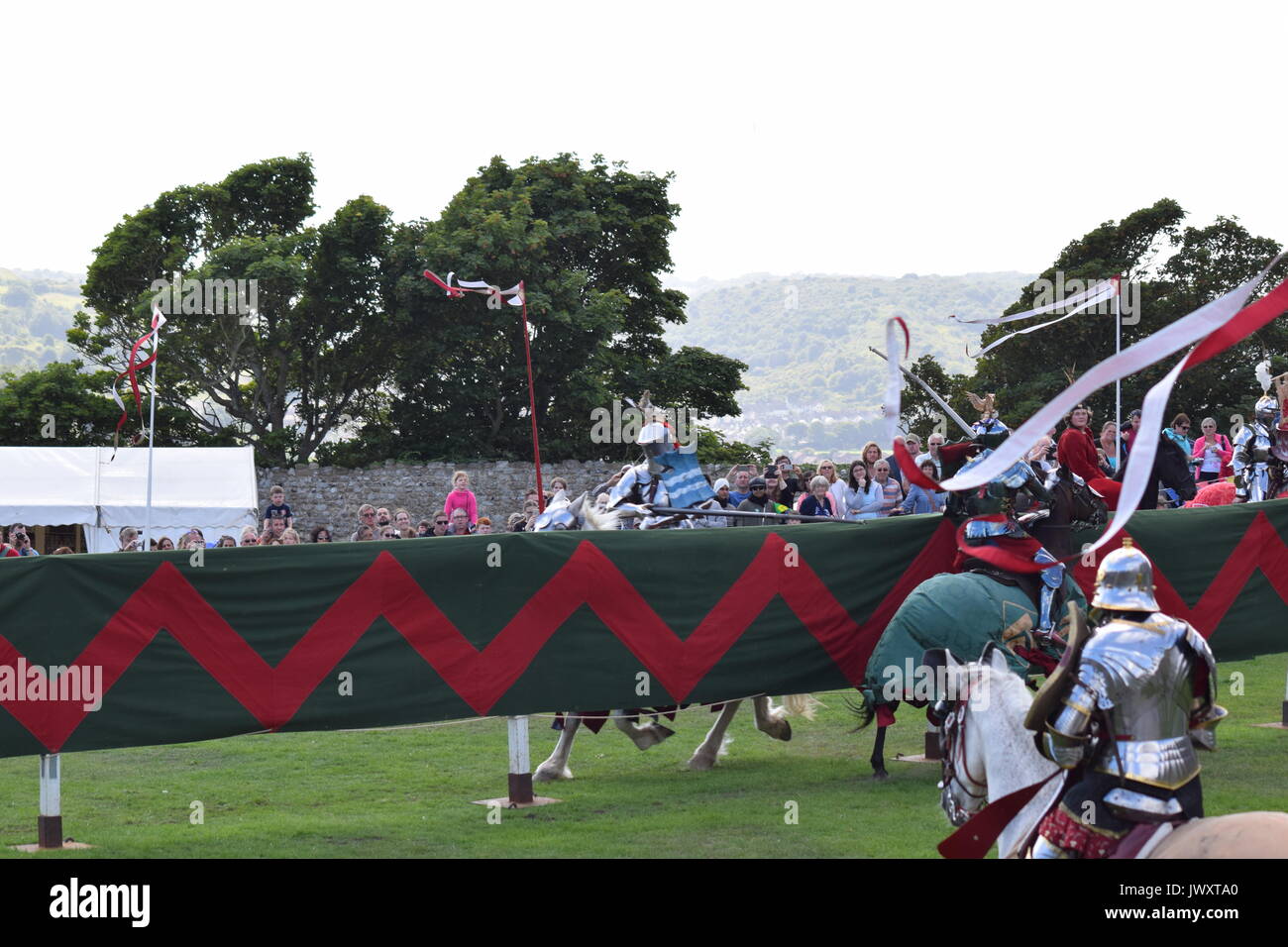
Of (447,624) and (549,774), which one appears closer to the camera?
(447,624)

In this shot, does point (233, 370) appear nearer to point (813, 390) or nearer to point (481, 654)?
point (481, 654)

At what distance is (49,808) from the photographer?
829cm

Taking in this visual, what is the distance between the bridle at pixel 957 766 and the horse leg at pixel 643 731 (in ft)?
16.4

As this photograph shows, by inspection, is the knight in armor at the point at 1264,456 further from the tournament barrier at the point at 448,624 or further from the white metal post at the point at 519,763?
the white metal post at the point at 519,763

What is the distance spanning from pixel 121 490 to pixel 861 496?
52.1 feet

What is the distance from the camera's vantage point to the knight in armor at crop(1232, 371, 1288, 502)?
15.9 metres

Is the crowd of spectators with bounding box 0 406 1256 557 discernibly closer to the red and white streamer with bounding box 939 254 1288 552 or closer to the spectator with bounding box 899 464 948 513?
the spectator with bounding box 899 464 948 513

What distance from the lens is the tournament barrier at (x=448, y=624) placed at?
8.37 meters

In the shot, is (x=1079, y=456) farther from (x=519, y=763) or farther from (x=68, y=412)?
(x=68, y=412)

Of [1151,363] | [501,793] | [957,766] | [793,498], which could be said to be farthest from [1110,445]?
[1151,363]

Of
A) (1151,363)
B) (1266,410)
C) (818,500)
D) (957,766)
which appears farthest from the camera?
(1266,410)

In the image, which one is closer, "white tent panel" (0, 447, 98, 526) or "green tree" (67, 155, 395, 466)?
"white tent panel" (0, 447, 98, 526)
